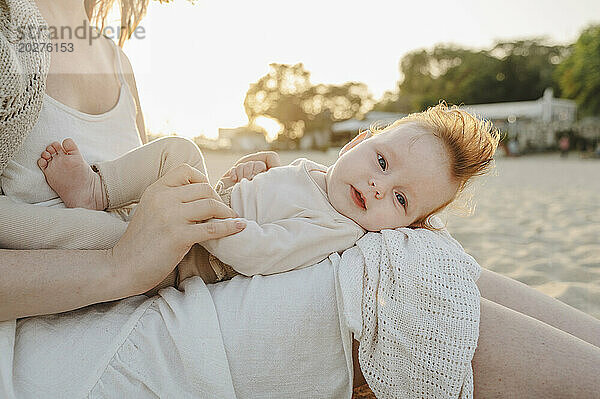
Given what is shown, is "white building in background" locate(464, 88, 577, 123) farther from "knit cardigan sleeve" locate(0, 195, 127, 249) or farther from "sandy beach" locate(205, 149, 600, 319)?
"knit cardigan sleeve" locate(0, 195, 127, 249)

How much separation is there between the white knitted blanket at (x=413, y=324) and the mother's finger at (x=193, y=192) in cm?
42

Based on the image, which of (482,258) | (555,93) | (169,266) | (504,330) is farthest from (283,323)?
(555,93)

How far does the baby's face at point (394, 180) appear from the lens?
1707mm

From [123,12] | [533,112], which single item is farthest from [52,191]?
[533,112]

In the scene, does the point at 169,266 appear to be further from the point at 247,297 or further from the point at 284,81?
the point at 284,81

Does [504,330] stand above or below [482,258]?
above

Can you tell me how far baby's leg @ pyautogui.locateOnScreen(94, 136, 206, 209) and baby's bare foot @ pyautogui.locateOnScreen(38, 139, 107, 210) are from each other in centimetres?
5

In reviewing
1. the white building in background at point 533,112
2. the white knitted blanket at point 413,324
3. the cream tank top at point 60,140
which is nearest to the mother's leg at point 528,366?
the white knitted blanket at point 413,324

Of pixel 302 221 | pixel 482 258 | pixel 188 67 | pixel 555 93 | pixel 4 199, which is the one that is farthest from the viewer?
pixel 555 93

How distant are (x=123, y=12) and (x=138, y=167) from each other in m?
1.17

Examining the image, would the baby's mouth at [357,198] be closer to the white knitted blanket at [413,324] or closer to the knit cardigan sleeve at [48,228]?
the white knitted blanket at [413,324]

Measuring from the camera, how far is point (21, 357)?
127cm

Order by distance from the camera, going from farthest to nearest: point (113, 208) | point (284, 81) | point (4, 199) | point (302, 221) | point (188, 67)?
point (284, 81) → point (188, 67) → point (113, 208) → point (302, 221) → point (4, 199)

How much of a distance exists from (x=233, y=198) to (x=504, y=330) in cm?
91
